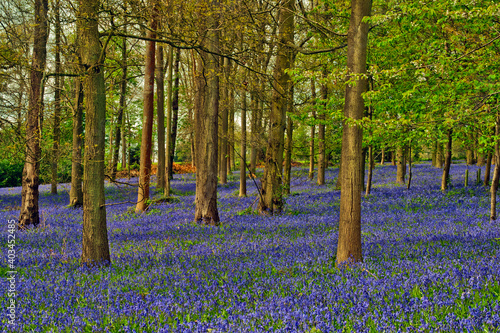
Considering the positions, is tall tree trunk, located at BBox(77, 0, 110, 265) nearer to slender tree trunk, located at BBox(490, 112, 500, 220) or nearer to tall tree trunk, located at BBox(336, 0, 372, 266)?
tall tree trunk, located at BBox(336, 0, 372, 266)

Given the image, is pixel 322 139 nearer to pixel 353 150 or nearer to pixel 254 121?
pixel 254 121

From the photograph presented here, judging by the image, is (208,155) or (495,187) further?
(208,155)

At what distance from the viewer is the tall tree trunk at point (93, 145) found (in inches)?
223

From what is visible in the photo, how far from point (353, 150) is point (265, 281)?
102 inches

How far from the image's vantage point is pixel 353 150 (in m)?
5.51

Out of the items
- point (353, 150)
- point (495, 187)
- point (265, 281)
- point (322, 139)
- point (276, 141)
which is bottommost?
point (265, 281)

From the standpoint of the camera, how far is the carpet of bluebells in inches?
140

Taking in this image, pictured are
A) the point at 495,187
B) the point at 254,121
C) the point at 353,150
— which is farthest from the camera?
the point at 254,121

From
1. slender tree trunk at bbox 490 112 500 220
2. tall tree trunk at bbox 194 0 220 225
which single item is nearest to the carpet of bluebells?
slender tree trunk at bbox 490 112 500 220

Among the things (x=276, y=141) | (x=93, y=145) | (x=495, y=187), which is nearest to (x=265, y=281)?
(x=93, y=145)

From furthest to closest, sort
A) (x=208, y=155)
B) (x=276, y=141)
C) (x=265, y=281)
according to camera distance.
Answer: (x=276, y=141) → (x=208, y=155) → (x=265, y=281)

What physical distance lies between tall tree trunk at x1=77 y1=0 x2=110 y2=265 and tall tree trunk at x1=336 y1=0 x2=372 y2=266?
4.31 meters

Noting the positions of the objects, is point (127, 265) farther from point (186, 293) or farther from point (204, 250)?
point (186, 293)

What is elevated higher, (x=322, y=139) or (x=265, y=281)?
(x=322, y=139)
